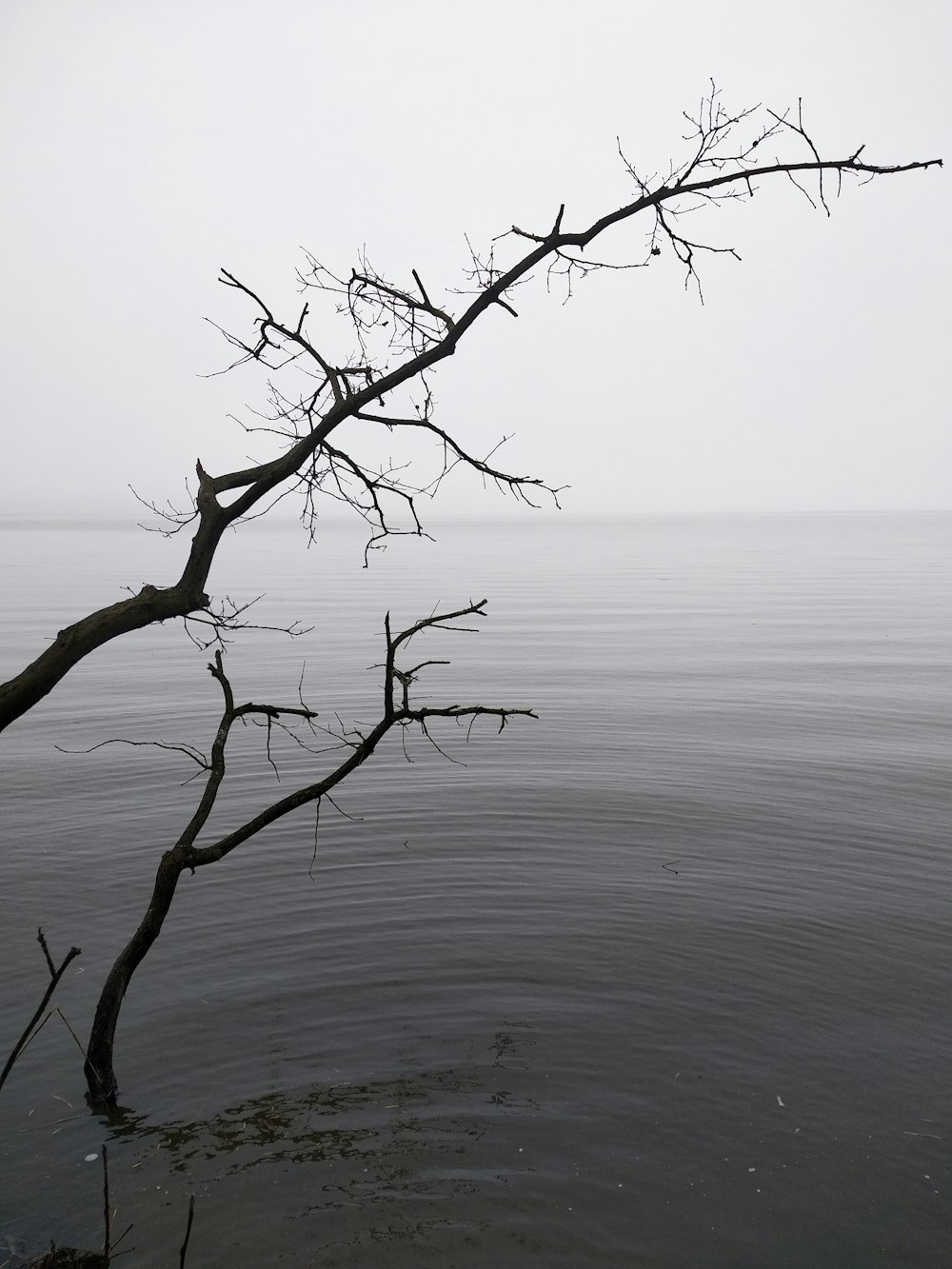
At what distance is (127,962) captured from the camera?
7020 mm

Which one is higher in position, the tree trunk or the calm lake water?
the tree trunk

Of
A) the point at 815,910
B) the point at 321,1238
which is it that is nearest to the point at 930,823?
the point at 815,910

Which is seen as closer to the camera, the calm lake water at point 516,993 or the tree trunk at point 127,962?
the calm lake water at point 516,993

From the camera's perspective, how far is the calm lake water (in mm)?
6379

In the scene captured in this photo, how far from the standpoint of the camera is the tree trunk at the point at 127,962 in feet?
22.7

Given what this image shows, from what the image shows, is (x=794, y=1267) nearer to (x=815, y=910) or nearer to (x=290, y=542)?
(x=815, y=910)

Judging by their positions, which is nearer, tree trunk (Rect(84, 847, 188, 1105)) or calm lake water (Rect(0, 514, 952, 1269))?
calm lake water (Rect(0, 514, 952, 1269))

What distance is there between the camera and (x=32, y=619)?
33906 mm

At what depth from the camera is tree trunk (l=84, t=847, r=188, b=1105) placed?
22.7ft

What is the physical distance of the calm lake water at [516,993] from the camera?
20.9 ft

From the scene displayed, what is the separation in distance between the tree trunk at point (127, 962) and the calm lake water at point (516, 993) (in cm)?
55

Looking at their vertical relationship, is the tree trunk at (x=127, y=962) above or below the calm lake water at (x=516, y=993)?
above

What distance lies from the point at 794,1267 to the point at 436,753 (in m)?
11.9

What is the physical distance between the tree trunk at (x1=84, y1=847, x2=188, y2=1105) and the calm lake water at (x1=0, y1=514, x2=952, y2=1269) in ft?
1.79
